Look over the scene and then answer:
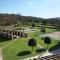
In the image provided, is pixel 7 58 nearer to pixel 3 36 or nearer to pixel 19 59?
pixel 19 59

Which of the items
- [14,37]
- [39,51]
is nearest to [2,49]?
[39,51]

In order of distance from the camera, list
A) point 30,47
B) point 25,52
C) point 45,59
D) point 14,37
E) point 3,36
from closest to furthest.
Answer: point 45,59, point 25,52, point 30,47, point 14,37, point 3,36

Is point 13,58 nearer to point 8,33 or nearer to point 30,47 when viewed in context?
point 30,47

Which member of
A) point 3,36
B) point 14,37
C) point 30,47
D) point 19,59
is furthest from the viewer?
point 3,36

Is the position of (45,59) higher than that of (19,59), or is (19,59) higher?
(45,59)

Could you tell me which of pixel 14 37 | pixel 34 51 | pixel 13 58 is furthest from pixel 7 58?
pixel 14 37

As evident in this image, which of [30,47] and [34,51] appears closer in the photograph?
[34,51]

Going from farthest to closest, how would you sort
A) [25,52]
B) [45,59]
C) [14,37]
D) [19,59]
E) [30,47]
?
[14,37], [30,47], [25,52], [19,59], [45,59]

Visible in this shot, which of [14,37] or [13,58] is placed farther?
[14,37]

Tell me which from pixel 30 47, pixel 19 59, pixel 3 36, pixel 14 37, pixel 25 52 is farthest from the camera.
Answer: pixel 3 36
